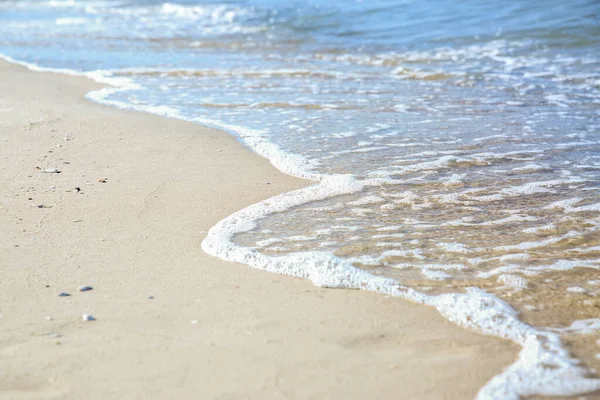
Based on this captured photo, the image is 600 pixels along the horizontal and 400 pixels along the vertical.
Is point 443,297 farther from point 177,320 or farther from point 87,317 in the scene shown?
point 87,317

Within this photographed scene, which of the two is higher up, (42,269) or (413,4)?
(413,4)

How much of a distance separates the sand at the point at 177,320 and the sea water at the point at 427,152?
16 cm

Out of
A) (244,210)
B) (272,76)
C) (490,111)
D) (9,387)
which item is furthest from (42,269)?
(272,76)

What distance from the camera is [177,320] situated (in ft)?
8.80

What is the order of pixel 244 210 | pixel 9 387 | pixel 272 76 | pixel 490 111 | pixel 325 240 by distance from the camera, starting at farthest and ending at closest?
pixel 272 76 → pixel 490 111 → pixel 244 210 → pixel 325 240 → pixel 9 387

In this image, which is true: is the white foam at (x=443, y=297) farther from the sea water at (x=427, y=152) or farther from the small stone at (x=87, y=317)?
the small stone at (x=87, y=317)

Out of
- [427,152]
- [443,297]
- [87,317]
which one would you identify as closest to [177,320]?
[87,317]

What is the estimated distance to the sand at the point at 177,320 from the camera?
2.29 m

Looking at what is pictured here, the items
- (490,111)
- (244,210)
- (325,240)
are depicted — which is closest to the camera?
(325,240)

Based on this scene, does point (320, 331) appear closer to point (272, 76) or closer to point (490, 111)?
point (490, 111)

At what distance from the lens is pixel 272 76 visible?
30.1 feet

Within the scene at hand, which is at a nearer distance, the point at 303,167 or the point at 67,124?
the point at 303,167

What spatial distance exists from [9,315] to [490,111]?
534cm

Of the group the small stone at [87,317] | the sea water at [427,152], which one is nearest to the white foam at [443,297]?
the sea water at [427,152]
